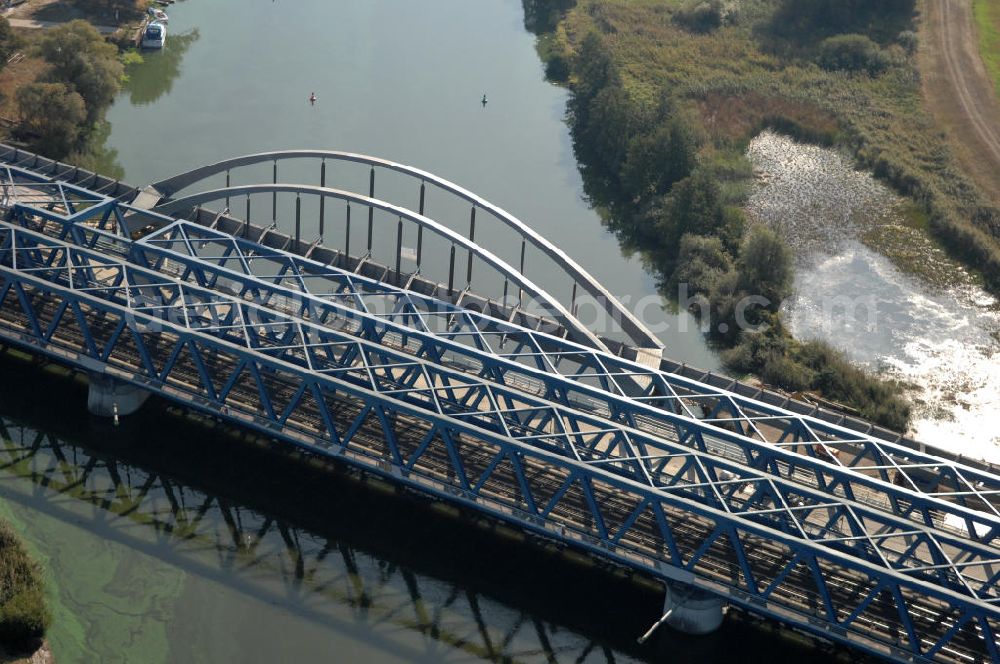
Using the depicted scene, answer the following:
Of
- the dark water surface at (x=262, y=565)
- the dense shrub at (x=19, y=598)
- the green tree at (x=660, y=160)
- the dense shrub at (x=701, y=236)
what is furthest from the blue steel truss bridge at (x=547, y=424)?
the green tree at (x=660, y=160)

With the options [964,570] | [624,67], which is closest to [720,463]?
[964,570]

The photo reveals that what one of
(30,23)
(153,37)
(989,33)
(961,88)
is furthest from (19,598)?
(989,33)

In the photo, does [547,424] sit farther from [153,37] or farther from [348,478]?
[153,37]

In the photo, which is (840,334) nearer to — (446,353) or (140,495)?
(446,353)

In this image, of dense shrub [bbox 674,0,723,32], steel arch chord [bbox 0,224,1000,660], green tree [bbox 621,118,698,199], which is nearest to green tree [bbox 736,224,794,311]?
green tree [bbox 621,118,698,199]

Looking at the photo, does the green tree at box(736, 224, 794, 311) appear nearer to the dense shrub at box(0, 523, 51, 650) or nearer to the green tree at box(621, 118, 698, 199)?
the green tree at box(621, 118, 698, 199)

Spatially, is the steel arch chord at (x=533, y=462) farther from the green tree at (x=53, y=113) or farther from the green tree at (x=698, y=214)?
the green tree at (x=698, y=214)
